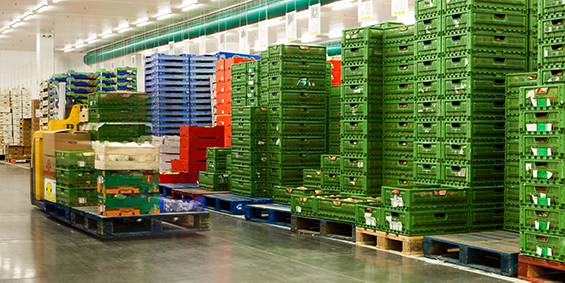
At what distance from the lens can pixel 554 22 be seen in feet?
21.8

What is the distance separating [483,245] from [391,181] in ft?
8.58

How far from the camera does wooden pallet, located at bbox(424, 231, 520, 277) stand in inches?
251

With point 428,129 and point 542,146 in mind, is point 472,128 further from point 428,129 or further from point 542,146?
point 542,146

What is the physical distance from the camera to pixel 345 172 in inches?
381

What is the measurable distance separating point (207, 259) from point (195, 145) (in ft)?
25.0

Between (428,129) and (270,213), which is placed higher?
(428,129)

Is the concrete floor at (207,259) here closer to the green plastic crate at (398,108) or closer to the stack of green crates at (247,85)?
the green plastic crate at (398,108)

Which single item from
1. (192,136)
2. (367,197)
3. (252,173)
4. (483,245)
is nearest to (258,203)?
(252,173)

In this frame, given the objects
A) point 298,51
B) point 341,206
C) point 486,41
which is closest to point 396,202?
point 341,206

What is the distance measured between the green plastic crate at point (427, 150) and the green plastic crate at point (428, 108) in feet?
1.12

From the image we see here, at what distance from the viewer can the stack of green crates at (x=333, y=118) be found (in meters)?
11.7

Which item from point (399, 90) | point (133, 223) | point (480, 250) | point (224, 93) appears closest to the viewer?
point (480, 250)

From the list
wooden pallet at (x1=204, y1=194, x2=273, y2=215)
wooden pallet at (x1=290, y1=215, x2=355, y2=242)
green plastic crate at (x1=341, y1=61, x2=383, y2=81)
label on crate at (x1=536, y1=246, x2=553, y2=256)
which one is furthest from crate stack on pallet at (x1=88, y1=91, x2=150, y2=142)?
label on crate at (x1=536, y1=246, x2=553, y2=256)

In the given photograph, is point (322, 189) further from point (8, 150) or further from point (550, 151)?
point (8, 150)
